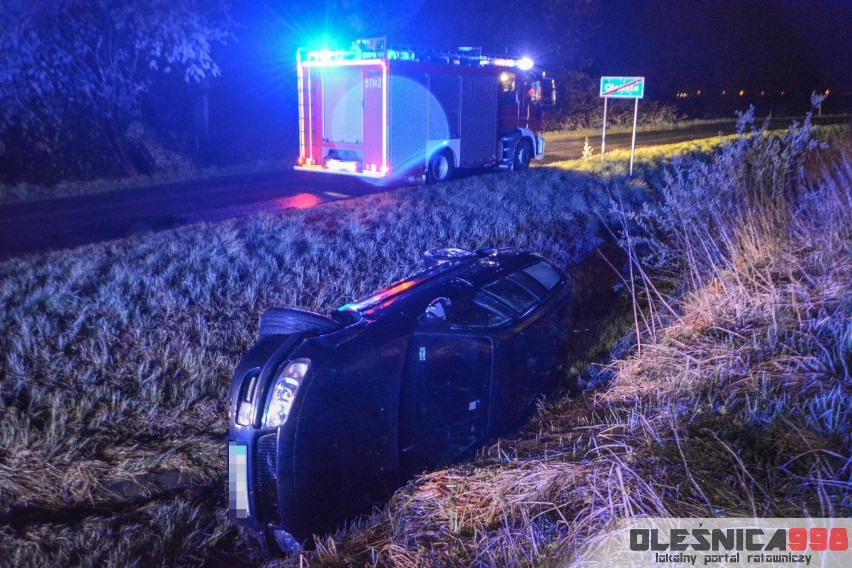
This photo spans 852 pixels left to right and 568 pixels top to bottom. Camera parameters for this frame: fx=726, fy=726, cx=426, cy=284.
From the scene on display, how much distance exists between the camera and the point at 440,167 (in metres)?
16.8

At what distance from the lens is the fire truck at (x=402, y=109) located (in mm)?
14789

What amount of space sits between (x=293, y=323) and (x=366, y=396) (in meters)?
0.55

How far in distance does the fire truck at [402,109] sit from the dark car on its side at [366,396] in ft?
34.9

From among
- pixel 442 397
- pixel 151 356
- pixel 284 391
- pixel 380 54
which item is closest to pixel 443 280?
pixel 442 397

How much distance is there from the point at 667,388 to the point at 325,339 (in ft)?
7.25

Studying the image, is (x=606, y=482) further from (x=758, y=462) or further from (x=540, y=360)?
(x=540, y=360)

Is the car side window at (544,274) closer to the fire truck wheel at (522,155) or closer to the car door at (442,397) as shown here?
the car door at (442,397)

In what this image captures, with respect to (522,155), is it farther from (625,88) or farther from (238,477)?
(238,477)

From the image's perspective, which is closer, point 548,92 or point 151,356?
point 151,356

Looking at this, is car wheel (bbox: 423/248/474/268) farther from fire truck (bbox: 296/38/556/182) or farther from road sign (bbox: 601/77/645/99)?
road sign (bbox: 601/77/645/99)

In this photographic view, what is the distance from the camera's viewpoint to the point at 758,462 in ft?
10.9

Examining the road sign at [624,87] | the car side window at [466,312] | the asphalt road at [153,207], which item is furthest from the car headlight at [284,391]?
the road sign at [624,87]

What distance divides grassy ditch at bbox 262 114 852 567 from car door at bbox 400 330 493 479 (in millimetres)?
195

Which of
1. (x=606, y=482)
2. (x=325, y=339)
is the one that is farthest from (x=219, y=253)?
(x=606, y=482)
